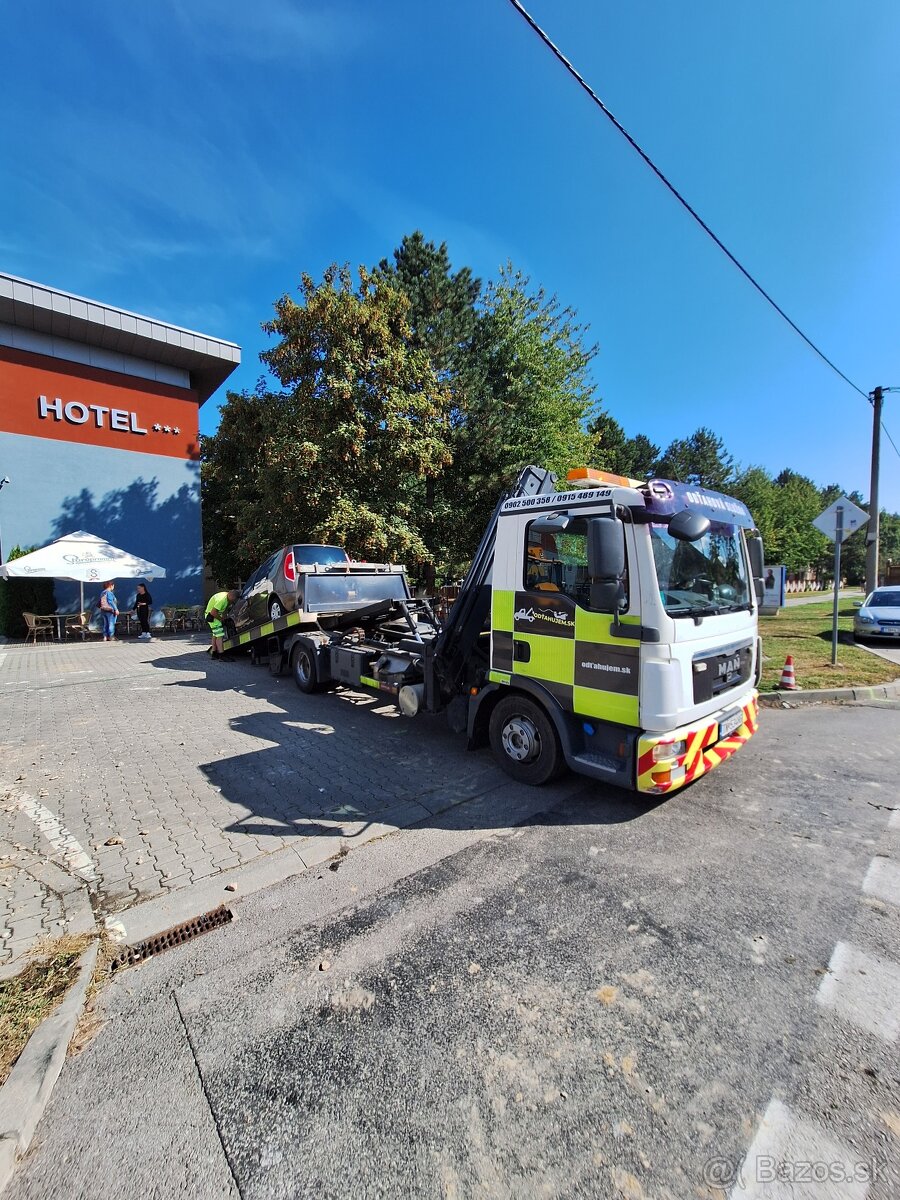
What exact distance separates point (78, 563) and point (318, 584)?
8707mm

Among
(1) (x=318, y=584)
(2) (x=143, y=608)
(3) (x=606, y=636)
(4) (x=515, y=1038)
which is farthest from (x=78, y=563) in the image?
(4) (x=515, y=1038)

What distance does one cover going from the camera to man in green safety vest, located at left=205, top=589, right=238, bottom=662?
422 inches

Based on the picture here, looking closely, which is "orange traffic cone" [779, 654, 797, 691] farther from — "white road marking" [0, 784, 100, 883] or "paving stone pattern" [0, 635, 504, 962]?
"white road marking" [0, 784, 100, 883]

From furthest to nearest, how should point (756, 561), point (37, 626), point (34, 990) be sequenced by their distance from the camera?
point (37, 626), point (756, 561), point (34, 990)

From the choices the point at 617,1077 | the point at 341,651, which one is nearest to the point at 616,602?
the point at 617,1077

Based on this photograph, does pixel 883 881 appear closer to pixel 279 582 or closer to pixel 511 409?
pixel 279 582

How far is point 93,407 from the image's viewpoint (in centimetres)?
1623

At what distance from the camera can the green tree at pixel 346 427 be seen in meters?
13.6

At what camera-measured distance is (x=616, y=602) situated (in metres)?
3.60

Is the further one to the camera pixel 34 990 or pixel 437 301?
pixel 437 301

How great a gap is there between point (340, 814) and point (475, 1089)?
7.89 ft

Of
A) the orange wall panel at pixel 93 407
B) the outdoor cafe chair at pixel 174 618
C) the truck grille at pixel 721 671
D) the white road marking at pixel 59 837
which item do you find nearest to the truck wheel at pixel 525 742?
the truck grille at pixel 721 671

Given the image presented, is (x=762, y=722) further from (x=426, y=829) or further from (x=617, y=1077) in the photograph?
(x=617, y=1077)

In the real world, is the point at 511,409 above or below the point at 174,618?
above
